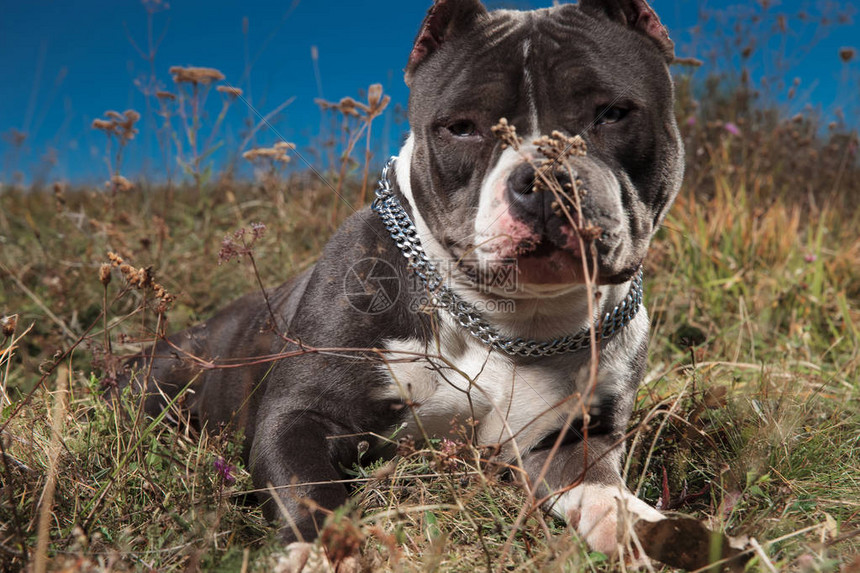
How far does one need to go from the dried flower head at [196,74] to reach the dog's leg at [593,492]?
327cm

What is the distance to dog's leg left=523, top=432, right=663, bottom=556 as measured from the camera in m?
2.16

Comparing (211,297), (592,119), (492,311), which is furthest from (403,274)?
(211,297)

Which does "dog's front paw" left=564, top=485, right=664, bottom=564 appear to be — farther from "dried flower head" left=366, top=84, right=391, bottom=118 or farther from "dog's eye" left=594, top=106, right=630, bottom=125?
"dried flower head" left=366, top=84, right=391, bottom=118

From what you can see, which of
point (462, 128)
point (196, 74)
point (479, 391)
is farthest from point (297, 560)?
point (196, 74)

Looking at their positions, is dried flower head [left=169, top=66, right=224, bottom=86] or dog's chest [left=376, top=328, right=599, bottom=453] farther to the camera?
dried flower head [left=169, top=66, right=224, bottom=86]

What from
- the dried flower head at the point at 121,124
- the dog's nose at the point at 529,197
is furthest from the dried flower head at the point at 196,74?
the dog's nose at the point at 529,197

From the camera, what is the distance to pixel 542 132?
7.88ft

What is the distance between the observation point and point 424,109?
263cm

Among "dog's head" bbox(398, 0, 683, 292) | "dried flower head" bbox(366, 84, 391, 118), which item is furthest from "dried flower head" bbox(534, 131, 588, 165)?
"dried flower head" bbox(366, 84, 391, 118)

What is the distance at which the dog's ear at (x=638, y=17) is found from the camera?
2670 mm

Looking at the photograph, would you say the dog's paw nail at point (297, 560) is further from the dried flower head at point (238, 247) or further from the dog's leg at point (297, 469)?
the dried flower head at point (238, 247)

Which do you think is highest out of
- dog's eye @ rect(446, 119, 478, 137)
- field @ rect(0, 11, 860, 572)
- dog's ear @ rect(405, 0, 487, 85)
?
dog's ear @ rect(405, 0, 487, 85)

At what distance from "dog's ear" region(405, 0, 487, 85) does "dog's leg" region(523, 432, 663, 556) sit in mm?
1568

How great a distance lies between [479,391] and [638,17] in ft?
5.00
